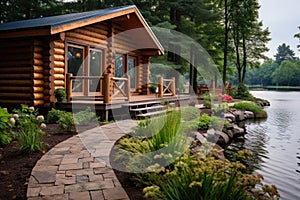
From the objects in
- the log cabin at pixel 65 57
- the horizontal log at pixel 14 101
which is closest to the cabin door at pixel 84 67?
the log cabin at pixel 65 57

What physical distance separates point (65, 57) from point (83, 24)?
50.2 inches

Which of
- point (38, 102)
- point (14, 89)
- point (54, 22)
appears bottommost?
point (38, 102)

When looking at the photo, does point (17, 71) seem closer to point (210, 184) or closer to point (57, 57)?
point (57, 57)

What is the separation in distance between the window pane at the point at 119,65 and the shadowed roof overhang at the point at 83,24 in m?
1.23

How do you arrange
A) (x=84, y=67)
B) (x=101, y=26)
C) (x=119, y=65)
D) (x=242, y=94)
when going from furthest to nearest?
1. (x=242, y=94)
2. (x=119, y=65)
3. (x=101, y=26)
4. (x=84, y=67)

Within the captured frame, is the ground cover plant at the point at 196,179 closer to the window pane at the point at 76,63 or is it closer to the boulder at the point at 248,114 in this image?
the window pane at the point at 76,63

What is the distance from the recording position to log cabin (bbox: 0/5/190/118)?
759 cm

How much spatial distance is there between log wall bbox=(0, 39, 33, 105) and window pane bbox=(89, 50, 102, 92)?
8.10 feet

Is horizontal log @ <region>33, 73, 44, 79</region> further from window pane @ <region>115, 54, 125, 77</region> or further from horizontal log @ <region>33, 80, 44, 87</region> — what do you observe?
window pane @ <region>115, 54, 125, 77</region>

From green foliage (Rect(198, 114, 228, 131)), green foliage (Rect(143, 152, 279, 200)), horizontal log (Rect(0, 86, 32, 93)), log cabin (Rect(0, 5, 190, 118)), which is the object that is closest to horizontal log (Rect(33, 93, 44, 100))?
log cabin (Rect(0, 5, 190, 118))

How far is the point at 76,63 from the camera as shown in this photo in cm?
925

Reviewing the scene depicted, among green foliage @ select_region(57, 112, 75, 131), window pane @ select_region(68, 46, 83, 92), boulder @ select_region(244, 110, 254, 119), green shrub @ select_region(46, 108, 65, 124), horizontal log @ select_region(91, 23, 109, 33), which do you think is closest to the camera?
green foliage @ select_region(57, 112, 75, 131)

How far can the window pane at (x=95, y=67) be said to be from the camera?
9966 mm

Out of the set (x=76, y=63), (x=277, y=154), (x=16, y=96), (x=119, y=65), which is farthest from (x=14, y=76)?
(x=277, y=154)
